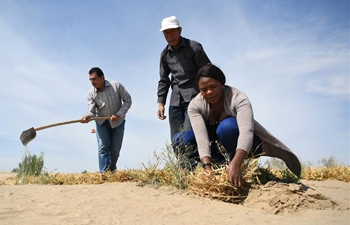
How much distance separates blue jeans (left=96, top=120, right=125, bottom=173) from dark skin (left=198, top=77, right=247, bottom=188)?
2460 millimetres

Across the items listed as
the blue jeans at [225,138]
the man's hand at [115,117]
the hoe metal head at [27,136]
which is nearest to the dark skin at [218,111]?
the blue jeans at [225,138]

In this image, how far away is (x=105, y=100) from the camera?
18.3ft

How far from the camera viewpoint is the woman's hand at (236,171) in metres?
2.75

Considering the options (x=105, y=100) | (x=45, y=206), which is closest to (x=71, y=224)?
(x=45, y=206)

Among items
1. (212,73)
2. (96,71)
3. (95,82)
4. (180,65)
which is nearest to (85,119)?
(95,82)

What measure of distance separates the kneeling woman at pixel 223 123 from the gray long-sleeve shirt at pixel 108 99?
239 centimetres

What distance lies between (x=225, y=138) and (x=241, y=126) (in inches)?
12.6

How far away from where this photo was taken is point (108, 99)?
18.3 ft

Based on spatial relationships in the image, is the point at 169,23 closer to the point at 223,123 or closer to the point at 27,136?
the point at 223,123

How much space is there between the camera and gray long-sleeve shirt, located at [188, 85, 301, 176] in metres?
3.00

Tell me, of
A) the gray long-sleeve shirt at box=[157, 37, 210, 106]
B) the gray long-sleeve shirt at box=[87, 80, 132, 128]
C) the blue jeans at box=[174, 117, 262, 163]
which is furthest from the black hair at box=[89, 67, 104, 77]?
the blue jeans at box=[174, 117, 262, 163]

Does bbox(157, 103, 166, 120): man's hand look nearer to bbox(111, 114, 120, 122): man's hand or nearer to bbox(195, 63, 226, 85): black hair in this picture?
bbox(111, 114, 120, 122): man's hand

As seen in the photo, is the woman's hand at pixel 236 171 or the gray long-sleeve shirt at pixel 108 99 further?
the gray long-sleeve shirt at pixel 108 99

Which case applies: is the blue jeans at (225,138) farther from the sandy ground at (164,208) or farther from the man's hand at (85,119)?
the man's hand at (85,119)
